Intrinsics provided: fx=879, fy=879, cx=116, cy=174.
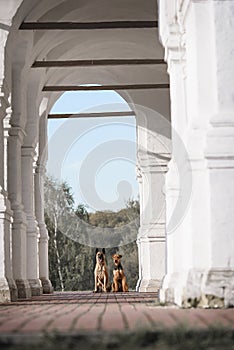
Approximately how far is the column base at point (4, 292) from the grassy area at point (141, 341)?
9926 mm

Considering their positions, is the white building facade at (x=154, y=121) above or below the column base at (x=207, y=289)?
above

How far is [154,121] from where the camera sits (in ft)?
81.4

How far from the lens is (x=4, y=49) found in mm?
15531

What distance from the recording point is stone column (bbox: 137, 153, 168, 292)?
943 inches

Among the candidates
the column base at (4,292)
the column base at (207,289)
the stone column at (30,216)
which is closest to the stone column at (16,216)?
the stone column at (30,216)

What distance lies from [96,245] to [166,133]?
122 feet

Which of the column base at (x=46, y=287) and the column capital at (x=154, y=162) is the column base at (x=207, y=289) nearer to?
the column capital at (x=154, y=162)

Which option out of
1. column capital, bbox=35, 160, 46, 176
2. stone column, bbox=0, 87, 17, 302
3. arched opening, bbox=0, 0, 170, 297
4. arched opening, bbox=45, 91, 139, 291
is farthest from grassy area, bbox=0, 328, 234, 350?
arched opening, bbox=45, 91, 139, 291

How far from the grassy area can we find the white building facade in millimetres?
3513

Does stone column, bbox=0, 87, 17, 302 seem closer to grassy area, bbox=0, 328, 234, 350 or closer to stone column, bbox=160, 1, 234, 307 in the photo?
stone column, bbox=160, 1, 234, 307

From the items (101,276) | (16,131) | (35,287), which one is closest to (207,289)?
(16,131)

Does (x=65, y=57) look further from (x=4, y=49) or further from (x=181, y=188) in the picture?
(x=181, y=188)

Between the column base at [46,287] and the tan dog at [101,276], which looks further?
the tan dog at [101,276]

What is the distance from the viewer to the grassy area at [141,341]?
17.5 feet
